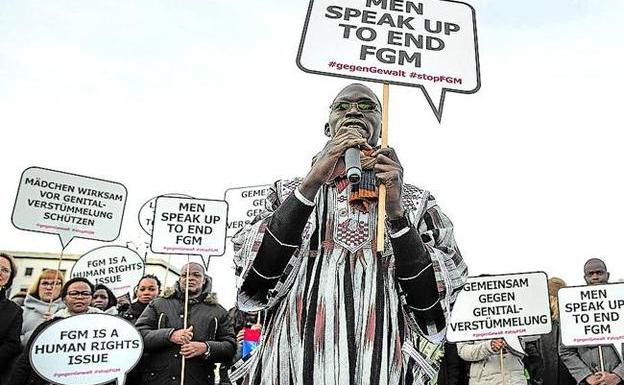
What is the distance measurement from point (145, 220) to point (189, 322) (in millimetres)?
2891

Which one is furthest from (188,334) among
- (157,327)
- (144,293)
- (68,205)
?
(68,205)

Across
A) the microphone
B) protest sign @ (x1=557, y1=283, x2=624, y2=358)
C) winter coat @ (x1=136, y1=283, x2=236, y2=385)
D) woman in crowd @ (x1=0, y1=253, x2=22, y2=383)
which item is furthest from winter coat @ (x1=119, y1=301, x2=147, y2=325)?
the microphone

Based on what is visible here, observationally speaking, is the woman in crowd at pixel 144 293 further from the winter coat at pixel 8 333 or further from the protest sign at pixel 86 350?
the protest sign at pixel 86 350

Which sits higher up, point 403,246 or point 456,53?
point 456,53

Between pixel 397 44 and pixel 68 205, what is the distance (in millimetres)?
4747

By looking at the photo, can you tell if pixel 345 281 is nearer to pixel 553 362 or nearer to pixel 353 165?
pixel 353 165

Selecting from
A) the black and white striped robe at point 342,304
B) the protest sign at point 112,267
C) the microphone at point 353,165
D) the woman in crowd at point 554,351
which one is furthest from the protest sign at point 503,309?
the microphone at point 353,165

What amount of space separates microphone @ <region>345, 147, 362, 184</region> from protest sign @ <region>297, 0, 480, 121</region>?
1.46ft

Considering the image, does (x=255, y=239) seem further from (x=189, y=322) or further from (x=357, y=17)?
(x=189, y=322)

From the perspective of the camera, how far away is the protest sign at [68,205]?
240 inches

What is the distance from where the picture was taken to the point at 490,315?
5859 millimetres

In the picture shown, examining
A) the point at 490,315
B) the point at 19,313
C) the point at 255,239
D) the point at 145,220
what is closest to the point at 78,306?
the point at 19,313

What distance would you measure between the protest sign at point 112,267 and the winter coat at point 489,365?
3511mm

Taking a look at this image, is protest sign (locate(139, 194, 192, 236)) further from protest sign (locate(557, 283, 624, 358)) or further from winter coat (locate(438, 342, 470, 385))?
protest sign (locate(557, 283, 624, 358))
